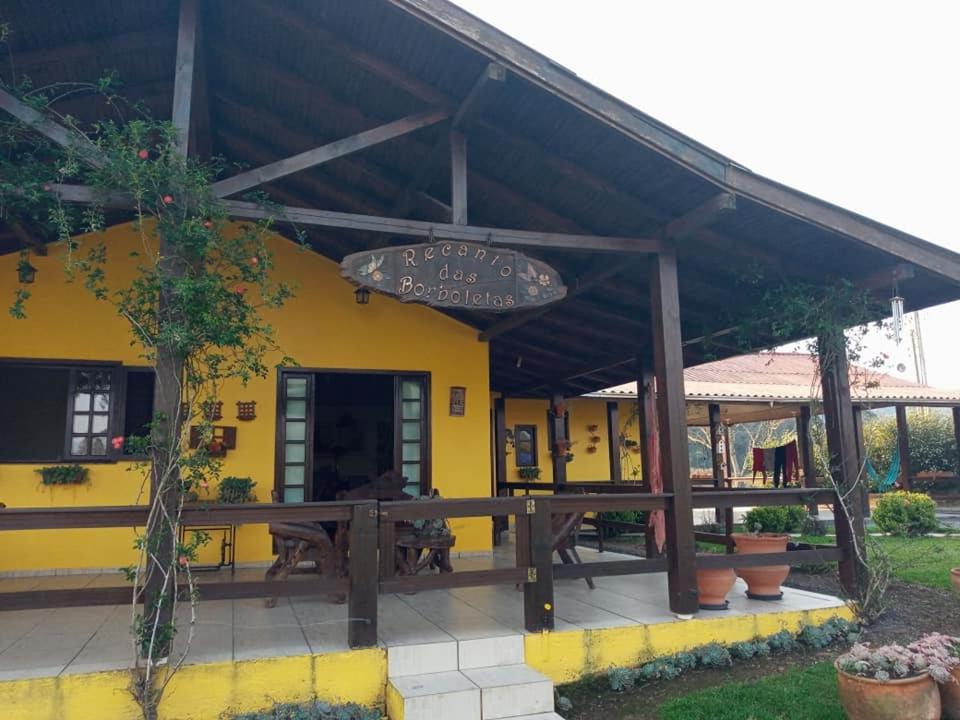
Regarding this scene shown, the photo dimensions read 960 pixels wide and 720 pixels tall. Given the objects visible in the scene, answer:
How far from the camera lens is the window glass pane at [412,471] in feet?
24.6

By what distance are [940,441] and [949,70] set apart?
70.3ft

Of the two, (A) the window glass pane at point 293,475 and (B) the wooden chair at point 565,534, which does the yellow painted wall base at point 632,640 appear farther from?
(A) the window glass pane at point 293,475

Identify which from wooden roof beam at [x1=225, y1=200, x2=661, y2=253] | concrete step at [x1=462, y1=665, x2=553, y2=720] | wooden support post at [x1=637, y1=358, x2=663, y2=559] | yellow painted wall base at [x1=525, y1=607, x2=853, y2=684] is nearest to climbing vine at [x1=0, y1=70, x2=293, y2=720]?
wooden roof beam at [x1=225, y1=200, x2=661, y2=253]

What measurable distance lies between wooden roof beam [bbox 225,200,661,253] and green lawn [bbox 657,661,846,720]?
9.49ft

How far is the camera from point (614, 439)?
493 inches

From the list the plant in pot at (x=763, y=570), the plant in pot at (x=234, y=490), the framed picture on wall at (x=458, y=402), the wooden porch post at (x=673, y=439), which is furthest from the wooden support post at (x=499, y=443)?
the wooden porch post at (x=673, y=439)

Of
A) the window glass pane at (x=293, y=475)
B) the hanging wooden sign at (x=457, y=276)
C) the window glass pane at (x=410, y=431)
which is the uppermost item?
the hanging wooden sign at (x=457, y=276)

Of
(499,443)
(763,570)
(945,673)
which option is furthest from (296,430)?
(945,673)

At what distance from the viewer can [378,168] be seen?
575 centimetres

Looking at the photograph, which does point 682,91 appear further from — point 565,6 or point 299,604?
→ point 299,604

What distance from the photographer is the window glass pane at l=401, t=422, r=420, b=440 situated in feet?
24.7

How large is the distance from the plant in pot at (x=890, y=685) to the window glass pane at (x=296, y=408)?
516 cm

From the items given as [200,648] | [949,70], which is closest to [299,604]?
[200,648]

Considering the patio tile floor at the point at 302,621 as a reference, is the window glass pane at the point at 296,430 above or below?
above
